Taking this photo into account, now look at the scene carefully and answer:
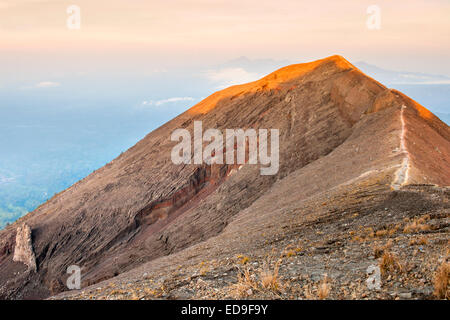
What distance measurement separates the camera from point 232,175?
28.5m

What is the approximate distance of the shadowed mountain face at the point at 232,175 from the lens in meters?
20.3

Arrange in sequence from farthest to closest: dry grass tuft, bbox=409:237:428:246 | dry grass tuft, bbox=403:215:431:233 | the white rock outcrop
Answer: the white rock outcrop
dry grass tuft, bbox=403:215:431:233
dry grass tuft, bbox=409:237:428:246

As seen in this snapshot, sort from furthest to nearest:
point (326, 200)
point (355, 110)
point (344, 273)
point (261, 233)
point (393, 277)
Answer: point (355, 110) < point (326, 200) < point (261, 233) < point (344, 273) < point (393, 277)

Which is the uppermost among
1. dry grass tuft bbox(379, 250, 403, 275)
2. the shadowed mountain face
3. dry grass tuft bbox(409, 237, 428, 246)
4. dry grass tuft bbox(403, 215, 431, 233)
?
the shadowed mountain face

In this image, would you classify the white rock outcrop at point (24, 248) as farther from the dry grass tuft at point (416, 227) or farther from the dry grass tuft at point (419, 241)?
the dry grass tuft at point (419, 241)

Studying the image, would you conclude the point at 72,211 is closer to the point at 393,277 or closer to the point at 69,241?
the point at 69,241

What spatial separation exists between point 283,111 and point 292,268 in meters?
25.7

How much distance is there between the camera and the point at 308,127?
93.8ft

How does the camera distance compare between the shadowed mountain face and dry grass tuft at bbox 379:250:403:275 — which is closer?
dry grass tuft at bbox 379:250:403:275

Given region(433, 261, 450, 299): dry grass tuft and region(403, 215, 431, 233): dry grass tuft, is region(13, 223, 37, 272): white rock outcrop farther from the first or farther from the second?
region(433, 261, 450, 299): dry grass tuft

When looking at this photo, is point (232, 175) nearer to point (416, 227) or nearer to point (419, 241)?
point (416, 227)

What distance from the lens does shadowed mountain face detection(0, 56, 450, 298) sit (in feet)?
66.6

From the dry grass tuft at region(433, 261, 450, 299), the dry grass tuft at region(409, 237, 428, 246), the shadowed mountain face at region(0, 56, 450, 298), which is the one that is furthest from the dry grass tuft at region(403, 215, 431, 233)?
the shadowed mountain face at region(0, 56, 450, 298)
